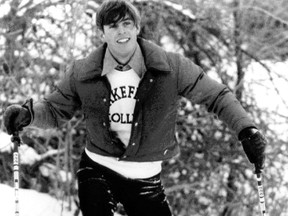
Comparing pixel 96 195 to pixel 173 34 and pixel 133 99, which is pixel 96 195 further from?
pixel 173 34

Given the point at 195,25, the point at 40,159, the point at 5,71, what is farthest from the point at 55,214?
the point at 195,25

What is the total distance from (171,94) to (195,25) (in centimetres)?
257

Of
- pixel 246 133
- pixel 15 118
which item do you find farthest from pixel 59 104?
pixel 246 133

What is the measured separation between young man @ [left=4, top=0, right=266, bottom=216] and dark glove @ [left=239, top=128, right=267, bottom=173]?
0.04 m

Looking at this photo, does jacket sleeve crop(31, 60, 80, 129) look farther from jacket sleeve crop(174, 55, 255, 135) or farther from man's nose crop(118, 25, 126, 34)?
jacket sleeve crop(174, 55, 255, 135)

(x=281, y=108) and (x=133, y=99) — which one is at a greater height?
(x=133, y=99)

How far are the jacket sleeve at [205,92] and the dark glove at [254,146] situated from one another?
0.53 feet

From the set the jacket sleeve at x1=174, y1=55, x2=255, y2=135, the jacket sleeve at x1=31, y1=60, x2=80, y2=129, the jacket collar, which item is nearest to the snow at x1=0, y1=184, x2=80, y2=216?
the jacket sleeve at x1=31, y1=60, x2=80, y2=129

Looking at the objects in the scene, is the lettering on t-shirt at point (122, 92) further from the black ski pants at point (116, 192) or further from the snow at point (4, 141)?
the snow at point (4, 141)

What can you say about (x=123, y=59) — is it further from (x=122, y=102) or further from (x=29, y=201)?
(x=29, y=201)

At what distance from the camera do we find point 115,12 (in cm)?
304

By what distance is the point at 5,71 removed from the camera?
521 cm

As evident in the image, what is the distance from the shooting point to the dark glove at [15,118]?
3023mm

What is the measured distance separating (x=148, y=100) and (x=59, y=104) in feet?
1.84
